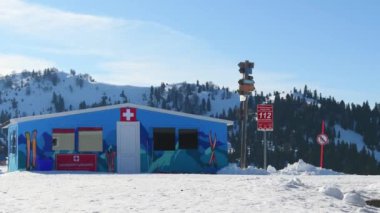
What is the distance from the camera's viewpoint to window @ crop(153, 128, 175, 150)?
29.7m

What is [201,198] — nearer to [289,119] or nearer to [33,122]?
[33,122]

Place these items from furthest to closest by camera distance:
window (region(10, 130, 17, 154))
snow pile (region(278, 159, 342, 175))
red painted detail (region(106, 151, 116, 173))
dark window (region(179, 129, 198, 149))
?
1. window (region(10, 130, 17, 154))
2. dark window (region(179, 129, 198, 149))
3. red painted detail (region(106, 151, 116, 173))
4. snow pile (region(278, 159, 342, 175))

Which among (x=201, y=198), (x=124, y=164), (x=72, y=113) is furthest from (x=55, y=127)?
(x=201, y=198)

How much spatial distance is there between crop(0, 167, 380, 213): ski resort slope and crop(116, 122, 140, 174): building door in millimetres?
10801

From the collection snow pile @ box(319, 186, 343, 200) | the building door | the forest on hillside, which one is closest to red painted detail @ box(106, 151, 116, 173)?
the building door

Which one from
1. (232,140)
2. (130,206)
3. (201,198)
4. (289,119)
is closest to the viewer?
(130,206)

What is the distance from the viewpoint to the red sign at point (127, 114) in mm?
29219

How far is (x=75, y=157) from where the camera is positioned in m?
29.0

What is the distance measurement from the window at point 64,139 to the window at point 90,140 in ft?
1.21

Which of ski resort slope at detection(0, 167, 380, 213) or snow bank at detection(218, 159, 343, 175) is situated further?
snow bank at detection(218, 159, 343, 175)

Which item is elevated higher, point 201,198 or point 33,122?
point 33,122

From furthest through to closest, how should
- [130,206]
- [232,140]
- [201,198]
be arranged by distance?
[232,140]
[201,198]
[130,206]

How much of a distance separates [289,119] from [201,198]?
173m

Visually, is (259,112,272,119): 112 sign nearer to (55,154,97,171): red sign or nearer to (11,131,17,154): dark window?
(55,154,97,171): red sign
